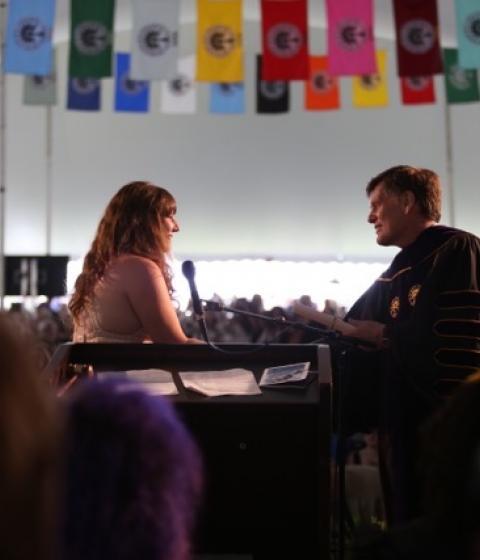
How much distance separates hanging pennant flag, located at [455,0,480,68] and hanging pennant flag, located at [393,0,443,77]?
0.24 m

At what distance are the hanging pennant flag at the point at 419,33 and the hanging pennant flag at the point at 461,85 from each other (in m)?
1.57

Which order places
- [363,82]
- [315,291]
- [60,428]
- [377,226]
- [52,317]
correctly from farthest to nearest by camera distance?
[315,291], [363,82], [52,317], [377,226], [60,428]

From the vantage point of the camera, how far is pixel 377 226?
3963mm

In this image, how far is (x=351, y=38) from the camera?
8.59 metres

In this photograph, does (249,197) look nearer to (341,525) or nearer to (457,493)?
(341,525)

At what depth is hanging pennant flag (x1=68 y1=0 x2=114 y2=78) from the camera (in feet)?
28.5

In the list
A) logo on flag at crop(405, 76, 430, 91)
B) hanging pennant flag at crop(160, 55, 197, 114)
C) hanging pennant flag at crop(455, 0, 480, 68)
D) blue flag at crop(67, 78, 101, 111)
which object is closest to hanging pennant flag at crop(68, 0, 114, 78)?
blue flag at crop(67, 78, 101, 111)

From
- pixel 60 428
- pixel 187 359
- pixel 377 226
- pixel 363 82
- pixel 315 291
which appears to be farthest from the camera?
pixel 315 291

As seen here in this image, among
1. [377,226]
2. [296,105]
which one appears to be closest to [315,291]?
[296,105]

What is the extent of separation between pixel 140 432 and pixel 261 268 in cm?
1250

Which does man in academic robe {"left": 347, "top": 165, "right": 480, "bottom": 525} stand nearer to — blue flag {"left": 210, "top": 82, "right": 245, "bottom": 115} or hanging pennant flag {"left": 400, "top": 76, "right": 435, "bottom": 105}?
hanging pennant flag {"left": 400, "top": 76, "right": 435, "bottom": 105}

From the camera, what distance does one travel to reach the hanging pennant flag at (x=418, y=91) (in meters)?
10.2

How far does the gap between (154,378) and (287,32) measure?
6.73 m

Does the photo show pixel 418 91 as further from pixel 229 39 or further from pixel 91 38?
pixel 91 38
